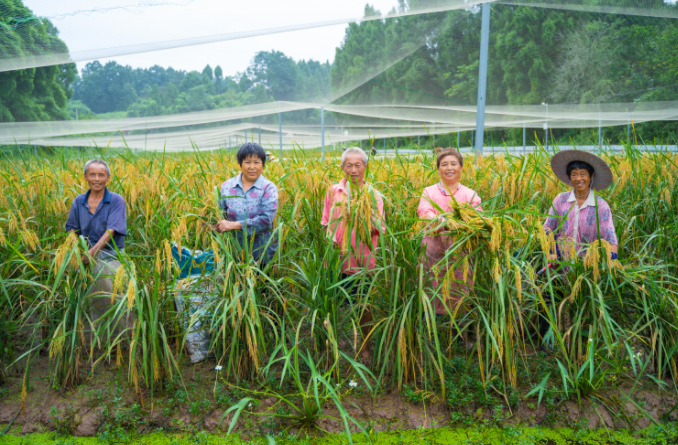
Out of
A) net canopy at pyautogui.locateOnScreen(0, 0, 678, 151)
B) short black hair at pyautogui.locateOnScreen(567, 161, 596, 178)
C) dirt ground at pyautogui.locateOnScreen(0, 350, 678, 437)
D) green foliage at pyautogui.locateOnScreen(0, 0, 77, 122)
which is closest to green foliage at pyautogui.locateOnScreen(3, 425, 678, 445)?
dirt ground at pyautogui.locateOnScreen(0, 350, 678, 437)

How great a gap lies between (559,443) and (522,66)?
5.24 meters

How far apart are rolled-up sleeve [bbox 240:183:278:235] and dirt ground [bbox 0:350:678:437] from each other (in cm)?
88

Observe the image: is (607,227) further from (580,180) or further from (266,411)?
(266,411)

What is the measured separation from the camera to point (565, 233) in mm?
2684

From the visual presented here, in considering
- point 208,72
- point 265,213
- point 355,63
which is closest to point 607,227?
point 265,213

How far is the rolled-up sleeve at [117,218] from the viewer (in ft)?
9.12

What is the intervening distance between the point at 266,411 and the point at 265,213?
1.08 metres

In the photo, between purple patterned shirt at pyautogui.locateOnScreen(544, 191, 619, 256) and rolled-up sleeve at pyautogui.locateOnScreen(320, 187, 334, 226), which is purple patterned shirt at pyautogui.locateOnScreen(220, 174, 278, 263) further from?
purple patterned shirt at pyautogui.locateOnScreen(544, 191, 619, 256)

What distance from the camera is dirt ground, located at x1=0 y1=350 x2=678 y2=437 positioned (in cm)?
217

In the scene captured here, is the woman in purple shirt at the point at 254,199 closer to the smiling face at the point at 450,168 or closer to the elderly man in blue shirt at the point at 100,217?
the elderly man in blue shirt at the point at 100,217

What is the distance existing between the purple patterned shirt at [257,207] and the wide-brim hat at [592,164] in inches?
69.8

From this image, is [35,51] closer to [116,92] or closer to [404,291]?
[116,92]

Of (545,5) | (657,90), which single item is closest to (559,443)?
(545,5)

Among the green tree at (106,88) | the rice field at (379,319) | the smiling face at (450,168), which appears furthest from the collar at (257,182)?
the green tree at (106,88)
